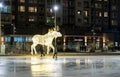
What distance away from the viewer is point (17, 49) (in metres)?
67.3

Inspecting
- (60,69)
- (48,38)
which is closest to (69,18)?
(48,38)

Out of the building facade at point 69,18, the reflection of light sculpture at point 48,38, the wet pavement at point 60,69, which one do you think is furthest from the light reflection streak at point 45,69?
the building facade at point 69,18

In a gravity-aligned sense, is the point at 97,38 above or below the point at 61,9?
below

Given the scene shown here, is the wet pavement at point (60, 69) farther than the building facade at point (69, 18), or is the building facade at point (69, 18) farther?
the building facade at point (69, 18)

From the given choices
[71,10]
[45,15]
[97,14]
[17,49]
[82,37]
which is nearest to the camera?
[17,49]

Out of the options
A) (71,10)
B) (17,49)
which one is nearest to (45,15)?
(71,10)

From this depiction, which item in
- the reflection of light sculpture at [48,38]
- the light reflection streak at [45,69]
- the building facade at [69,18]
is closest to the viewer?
the light reflection streak at [45,69]

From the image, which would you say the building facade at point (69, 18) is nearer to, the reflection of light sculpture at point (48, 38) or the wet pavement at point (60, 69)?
the reflection of light sculpture at point (48, 38)

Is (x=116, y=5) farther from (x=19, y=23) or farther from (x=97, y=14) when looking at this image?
(x=19, y=23)

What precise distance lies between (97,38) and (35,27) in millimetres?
18930

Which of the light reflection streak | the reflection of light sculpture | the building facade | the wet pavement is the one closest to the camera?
the wet pavement

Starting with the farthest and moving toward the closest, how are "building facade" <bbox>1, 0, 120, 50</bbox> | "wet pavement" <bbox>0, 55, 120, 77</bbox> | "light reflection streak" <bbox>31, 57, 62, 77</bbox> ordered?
"building facade" <bbox>1, 0, 120, 50</bbox>
"light reflection streak" <bbox>31, 57, 62, 77</bbox>
"wet pavement" <bbox>0, 55, 120, 77</bbox>

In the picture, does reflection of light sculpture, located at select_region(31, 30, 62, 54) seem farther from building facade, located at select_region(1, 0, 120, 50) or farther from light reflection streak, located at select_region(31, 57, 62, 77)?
building facade, located at select_region(1, 0, 120, 50)

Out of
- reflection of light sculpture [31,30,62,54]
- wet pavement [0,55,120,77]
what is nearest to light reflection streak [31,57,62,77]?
wet pavement [0,55,120,77]
